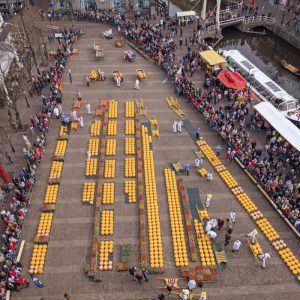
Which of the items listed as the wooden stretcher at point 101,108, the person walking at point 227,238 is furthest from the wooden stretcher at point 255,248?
the wooden stretcher at point 101,108

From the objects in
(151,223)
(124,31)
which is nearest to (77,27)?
(124,31)

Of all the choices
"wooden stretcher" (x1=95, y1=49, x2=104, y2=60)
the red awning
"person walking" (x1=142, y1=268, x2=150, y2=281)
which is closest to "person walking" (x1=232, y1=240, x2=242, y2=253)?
"person walking" (x1=142, y1=268, x2=150, y2=281)

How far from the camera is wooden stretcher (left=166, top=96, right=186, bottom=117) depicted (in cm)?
4022

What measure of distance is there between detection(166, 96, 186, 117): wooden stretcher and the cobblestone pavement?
0.62m

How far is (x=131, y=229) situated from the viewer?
93.5 feet

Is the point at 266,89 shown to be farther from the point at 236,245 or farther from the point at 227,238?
the point at 236,245

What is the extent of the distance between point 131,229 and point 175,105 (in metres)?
18.3

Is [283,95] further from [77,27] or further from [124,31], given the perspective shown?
[77,27]

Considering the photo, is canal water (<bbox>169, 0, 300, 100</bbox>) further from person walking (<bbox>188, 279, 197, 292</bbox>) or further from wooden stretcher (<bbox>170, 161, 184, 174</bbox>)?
person walking (<bbox>188, 279, 197, 292</bbox>)

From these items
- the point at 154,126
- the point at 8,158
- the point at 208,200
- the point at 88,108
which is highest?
the point at 88,108

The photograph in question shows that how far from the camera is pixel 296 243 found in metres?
27.2

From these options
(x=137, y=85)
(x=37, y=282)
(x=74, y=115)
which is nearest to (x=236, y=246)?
(x=37, y=282)

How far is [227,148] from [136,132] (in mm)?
9937

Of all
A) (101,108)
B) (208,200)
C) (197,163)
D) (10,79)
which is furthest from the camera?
(10,79)
